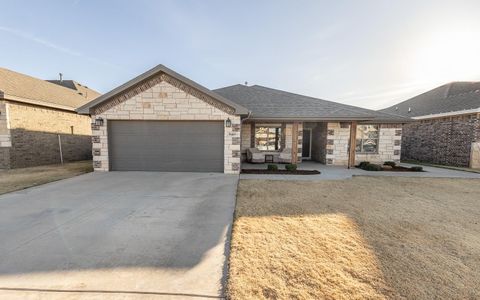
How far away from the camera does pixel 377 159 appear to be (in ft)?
39.7

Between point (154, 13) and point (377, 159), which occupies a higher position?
point (154, 13)

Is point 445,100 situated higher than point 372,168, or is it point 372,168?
point 445,100

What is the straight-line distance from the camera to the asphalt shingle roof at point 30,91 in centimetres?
1062

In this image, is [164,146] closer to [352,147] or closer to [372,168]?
[352,147]

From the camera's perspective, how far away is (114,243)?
318 cm

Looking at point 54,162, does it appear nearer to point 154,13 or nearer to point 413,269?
point 154,13

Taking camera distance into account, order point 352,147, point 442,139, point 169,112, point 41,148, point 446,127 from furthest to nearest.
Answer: point 442,139 → point 446,127 → point 41,148 → point 352,147 → point 169,112

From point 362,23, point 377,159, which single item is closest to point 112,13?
point 362,23

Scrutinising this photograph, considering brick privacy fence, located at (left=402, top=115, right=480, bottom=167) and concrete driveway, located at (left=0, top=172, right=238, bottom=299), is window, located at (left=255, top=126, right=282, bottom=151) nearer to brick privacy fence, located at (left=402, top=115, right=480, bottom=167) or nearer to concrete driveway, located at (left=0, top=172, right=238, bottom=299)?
concrete driveway, located at (left=0, top=172, right=238, bottom=299)

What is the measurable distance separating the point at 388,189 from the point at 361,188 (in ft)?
2.96

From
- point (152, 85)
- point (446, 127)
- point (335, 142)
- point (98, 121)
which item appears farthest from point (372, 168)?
point (98, 121)

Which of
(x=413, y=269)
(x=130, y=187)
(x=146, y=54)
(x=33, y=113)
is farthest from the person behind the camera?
(x=146, y=54)

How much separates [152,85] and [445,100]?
67.0 ft

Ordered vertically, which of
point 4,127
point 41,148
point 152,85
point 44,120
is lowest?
point 41,148
